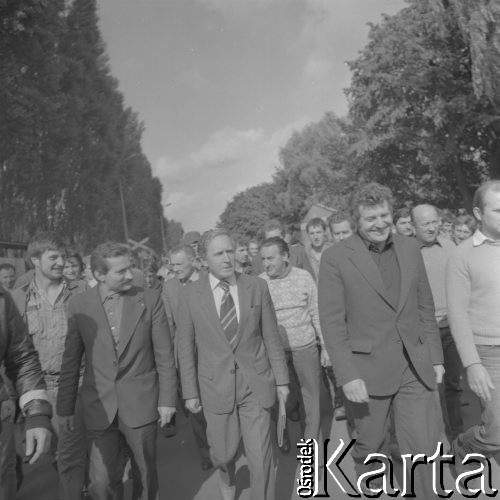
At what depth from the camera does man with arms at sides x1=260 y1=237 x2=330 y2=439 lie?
209 inches

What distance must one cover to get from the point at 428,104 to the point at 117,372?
24.3 m

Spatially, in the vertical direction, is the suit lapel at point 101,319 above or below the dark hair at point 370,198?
below

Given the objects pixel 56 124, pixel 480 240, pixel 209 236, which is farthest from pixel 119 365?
pixel 56 124

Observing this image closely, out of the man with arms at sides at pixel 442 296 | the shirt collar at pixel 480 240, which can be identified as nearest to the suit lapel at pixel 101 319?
the shirt collar at pixel 480 240

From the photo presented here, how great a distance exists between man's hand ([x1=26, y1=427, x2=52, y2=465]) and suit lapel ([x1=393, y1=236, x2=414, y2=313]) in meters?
2.21

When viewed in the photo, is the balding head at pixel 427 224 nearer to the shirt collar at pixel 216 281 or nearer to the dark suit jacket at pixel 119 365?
the shirt collar at pixel 216 281

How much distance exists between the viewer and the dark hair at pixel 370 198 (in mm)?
3748

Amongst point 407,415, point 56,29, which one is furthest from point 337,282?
point 56,29

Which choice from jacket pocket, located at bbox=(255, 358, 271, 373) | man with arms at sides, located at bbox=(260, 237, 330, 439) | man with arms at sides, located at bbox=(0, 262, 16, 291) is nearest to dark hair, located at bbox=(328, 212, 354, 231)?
man with arms at sides, located at bbox=(260, 237, 330, 439)

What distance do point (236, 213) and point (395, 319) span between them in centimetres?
8439

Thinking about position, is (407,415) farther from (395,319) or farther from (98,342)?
(98,342)

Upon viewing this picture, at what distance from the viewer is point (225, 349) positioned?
154 inches

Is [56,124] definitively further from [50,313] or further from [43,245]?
[50,313]

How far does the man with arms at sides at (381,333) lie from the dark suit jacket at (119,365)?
117 cm
